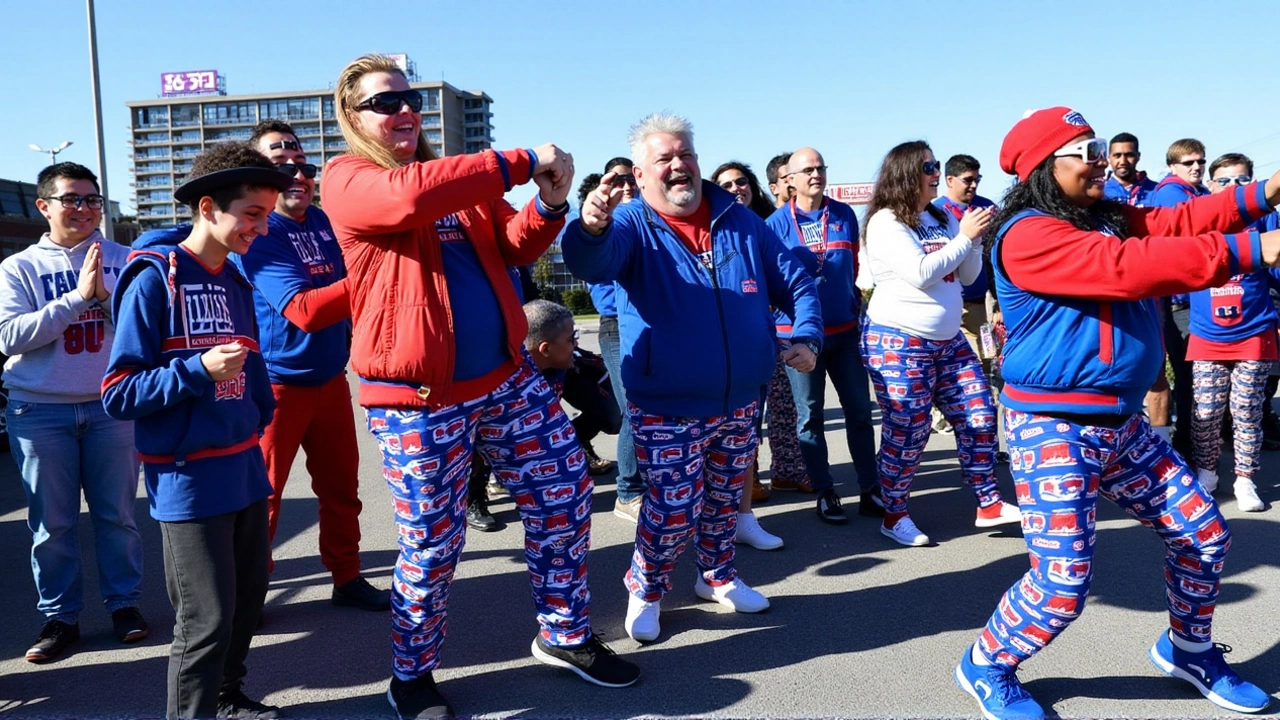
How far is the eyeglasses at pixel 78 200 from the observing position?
389cm

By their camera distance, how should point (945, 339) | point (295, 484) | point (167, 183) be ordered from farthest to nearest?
point (167, 183) < point (295, 484) < point (945, 339)

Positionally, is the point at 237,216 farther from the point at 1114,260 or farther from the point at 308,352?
the point at 1114,260

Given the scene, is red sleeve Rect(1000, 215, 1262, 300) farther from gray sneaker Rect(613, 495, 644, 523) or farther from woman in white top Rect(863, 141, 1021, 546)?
gray sneaker Rect(613, 495, 644, 523)

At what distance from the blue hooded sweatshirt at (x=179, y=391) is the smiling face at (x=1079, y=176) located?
104 inches

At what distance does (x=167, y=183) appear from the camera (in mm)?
138750

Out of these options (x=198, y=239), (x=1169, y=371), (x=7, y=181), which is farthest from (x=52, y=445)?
(x=7, y=181)

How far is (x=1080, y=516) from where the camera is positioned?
113 inches

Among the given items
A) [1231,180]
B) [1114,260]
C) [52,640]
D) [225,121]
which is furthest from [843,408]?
[225,121]

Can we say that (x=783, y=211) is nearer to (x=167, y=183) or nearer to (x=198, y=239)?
(x=198, y=239)

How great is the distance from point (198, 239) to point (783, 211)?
357cm

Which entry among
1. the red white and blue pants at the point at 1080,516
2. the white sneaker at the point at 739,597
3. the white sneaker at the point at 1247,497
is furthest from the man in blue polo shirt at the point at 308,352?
the white sneaker at the point at 1247,497

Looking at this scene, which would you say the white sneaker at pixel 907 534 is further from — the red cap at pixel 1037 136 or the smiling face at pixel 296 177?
the smiling face at pixel 296 177

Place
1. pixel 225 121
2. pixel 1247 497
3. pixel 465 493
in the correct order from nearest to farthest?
pixel 465 493, pixel 1247 497, pixel 225 121

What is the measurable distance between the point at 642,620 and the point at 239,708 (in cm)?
152
